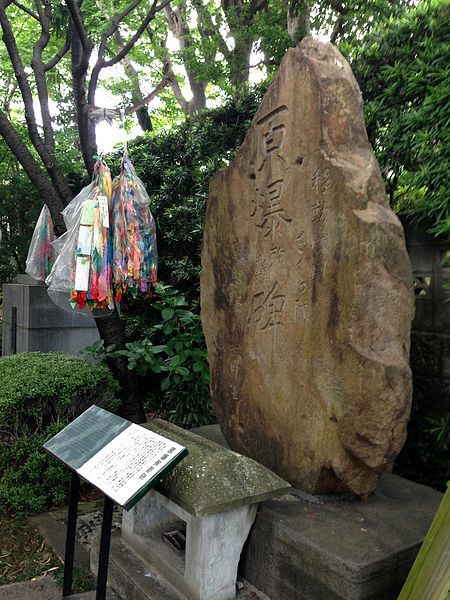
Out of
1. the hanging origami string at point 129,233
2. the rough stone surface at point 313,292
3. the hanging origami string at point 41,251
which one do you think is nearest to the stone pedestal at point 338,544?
the rough stone surface at point 313,292

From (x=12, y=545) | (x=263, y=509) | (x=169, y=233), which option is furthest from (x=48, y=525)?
(x=169, y=233)

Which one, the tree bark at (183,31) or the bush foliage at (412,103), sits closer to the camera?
the bush foliage at (412,103)

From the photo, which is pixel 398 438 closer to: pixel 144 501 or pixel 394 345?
pixel 394 345

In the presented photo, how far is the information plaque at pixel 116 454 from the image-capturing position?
213 cm

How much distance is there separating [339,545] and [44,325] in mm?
5360

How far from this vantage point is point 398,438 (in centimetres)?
250

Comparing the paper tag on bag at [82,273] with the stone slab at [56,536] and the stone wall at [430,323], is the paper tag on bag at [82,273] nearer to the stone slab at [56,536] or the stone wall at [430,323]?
the stone slab at [56,536]

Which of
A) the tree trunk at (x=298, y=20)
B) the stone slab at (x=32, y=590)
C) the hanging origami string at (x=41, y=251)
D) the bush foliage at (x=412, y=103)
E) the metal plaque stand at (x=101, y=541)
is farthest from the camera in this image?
the tree trunk at (x=298, y=20)

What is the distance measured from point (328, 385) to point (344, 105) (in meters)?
1.41

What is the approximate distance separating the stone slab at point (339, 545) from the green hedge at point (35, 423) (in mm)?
2116

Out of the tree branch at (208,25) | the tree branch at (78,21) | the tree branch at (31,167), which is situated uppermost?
the tree branch at (208,25)

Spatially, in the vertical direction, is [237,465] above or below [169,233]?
below

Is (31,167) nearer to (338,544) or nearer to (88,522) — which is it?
(88,522)

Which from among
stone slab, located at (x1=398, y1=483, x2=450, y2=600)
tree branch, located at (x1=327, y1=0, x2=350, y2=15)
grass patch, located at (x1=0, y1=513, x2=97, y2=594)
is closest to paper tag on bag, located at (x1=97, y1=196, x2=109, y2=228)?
grass patch, located at (x1=0, y1=513, x2=97, y2=594)
